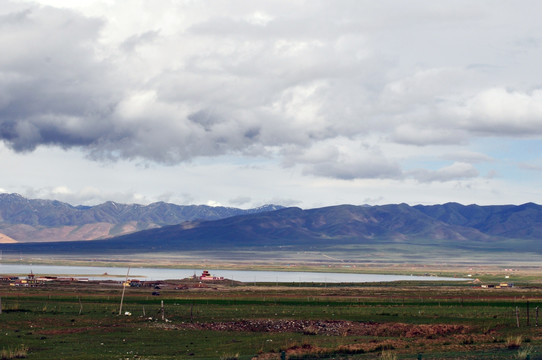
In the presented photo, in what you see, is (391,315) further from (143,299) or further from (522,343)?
(143,299)

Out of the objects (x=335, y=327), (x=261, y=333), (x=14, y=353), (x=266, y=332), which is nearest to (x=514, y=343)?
(x=335, y=327)

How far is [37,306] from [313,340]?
40254mm

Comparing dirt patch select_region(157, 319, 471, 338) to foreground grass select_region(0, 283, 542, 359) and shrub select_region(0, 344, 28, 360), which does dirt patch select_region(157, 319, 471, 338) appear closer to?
foreground grass select_region(0, 283, 542, 359)

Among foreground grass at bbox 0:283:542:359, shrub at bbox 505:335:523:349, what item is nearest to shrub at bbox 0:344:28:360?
foreground grass at bbox 0:283:542:359

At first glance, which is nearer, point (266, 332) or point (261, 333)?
point (261, 333)

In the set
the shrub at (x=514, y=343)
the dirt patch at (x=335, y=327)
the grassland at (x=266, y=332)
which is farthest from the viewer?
the dirt patch at (x=335, y=327)

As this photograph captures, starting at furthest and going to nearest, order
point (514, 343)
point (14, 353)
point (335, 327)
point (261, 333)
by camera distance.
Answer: point (335, 327) → point (261, 333) → point (514, 343) → point (14, 353)

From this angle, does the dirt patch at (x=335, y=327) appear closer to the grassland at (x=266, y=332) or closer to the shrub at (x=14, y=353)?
the grassland at (x=266, y=332)

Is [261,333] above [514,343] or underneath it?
underneath

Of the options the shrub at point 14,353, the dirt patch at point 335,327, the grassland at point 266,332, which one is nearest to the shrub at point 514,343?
the grassland at point 266,332

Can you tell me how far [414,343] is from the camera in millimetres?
45375

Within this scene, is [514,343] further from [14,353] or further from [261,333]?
[14,353]

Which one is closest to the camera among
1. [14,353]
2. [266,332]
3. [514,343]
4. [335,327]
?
[14,353]

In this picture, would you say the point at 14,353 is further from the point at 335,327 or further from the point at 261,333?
the point at 335,327
